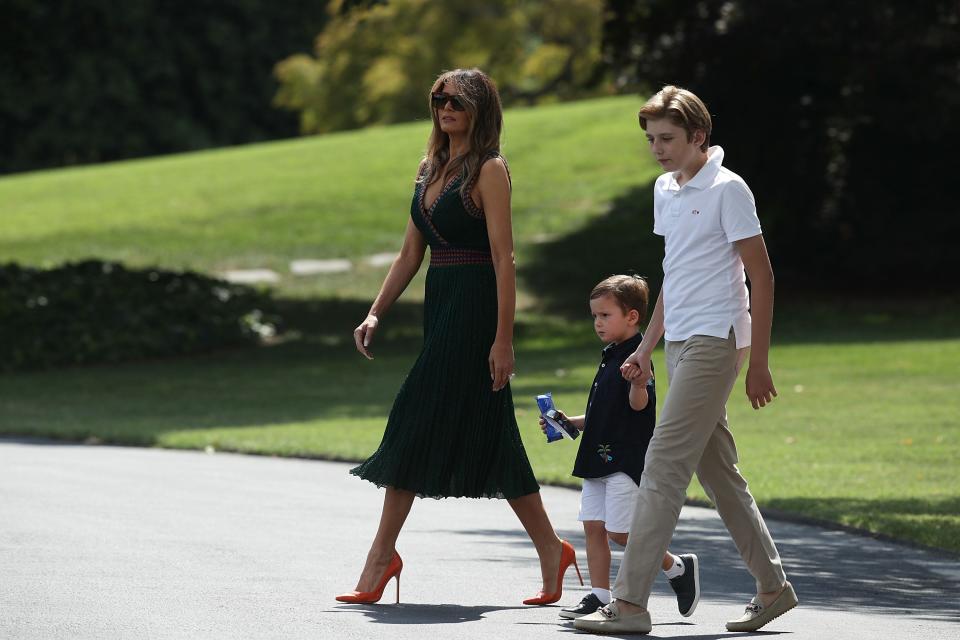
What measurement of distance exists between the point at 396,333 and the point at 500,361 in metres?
18.5

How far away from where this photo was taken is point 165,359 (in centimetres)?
2267

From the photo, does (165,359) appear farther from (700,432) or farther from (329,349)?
(700,432)

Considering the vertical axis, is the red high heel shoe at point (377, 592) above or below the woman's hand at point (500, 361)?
below

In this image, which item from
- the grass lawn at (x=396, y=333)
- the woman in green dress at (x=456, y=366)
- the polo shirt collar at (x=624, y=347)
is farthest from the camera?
the grass lawn at (x=396, y=333)

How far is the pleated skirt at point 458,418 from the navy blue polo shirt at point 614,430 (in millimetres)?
356

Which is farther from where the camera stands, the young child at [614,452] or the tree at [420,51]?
the tree at [420,51]

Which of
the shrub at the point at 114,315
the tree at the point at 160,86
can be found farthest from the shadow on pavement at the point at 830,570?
the tree at the point at 160,86

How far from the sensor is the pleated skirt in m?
6.68

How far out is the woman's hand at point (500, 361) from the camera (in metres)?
A: 6.55

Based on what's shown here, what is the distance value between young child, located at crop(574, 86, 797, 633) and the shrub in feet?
55.2

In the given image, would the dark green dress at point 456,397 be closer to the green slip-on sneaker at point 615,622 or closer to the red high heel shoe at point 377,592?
the red high heel shoe at point 377,592

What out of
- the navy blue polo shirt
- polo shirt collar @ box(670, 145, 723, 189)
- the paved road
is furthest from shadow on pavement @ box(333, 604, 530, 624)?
polo shirt collar @ box(670, 145, 723, 189)

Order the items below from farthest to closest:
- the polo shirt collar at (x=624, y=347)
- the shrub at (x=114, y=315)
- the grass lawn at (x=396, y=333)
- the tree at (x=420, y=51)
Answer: the tree at (x=420, y=51) → the shrub at (x=114, y=315) → the grass lawn at (x=396, y=333) → the polo shirt collar at (x=624, y=347)

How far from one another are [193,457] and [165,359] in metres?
9.74
